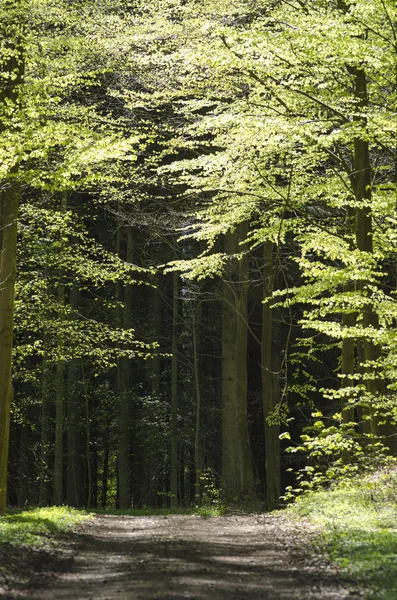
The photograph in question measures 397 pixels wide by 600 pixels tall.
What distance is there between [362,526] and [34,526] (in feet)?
12.9

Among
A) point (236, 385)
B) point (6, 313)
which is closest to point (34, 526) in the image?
point (6, 313)

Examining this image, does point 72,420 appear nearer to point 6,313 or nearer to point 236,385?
point 236,385

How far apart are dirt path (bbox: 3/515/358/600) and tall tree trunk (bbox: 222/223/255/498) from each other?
8701 mm

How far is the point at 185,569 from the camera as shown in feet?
23.0

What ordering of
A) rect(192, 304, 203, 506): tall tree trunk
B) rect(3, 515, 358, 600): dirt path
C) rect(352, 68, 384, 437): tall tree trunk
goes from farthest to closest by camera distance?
rect(192, 304, 203, 506): tall tree trunk
rect(352, 68, 384, 437): tall tree trunk
rect(3, 515, 358, 600): dirt path

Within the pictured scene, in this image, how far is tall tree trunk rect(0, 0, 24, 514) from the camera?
12562 mm

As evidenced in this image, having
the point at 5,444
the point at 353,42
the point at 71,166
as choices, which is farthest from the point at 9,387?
the point at 353,42

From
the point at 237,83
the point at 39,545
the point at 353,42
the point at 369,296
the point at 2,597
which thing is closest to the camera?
the point at 2,597

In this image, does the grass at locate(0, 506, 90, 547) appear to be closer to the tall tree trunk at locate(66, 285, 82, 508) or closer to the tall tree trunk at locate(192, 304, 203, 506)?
the tall tree trunk at locate(192, 304, 203, 506)

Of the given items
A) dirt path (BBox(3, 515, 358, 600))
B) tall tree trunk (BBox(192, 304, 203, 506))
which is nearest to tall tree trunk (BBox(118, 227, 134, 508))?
tall tree trunk (BBox(192, 304, 203, 506))

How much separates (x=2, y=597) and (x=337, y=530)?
161 inches

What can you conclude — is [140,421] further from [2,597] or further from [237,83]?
[2,597]

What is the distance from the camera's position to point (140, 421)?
27.4 meters

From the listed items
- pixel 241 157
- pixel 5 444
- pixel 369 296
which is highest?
pixel 241 157
